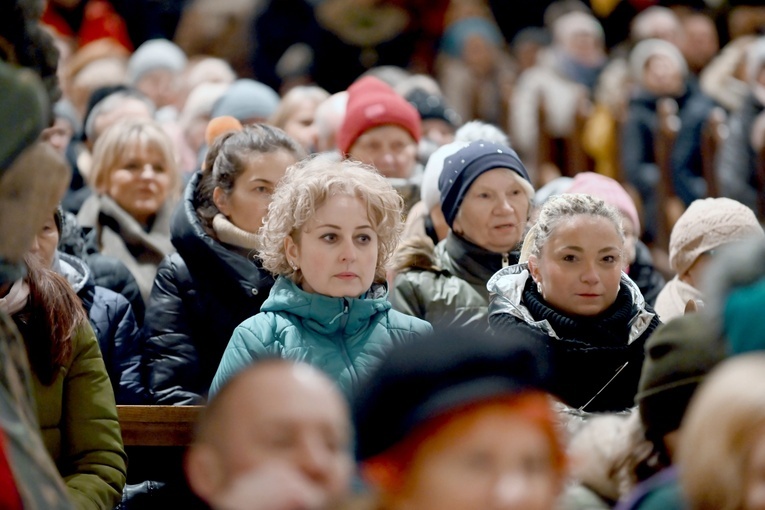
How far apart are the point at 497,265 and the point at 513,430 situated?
7.58 feet

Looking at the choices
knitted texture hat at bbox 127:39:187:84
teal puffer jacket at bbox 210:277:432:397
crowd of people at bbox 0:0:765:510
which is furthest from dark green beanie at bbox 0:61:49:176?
knitted texture hat at bbox 127:39:187:84

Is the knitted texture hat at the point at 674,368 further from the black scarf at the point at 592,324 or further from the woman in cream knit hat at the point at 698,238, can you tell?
the woman in cream knit hat at the point at 698,238

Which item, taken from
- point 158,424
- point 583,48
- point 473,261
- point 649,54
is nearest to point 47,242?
point 158,424

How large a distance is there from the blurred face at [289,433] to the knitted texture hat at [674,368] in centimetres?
85

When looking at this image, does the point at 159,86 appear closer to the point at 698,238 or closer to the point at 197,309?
the point at 197,309

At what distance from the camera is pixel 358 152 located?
5320 mm

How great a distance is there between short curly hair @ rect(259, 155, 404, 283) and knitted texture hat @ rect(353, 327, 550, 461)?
1.50 metres

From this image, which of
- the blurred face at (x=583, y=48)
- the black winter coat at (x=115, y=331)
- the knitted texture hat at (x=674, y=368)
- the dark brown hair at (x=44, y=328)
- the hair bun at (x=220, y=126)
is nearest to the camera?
the knitted texture hat at (x=674, y=368)

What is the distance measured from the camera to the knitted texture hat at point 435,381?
7.00 ft

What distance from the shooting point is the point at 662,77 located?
830 cm

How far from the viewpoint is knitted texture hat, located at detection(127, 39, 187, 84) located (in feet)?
27.5

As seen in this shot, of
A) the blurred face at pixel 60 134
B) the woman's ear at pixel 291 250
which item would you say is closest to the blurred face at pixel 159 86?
the blurred face at pixel 60 134

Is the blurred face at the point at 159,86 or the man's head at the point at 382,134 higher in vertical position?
the man's head at the point at 382,134

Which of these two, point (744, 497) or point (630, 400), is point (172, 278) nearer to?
point (630, 400)
